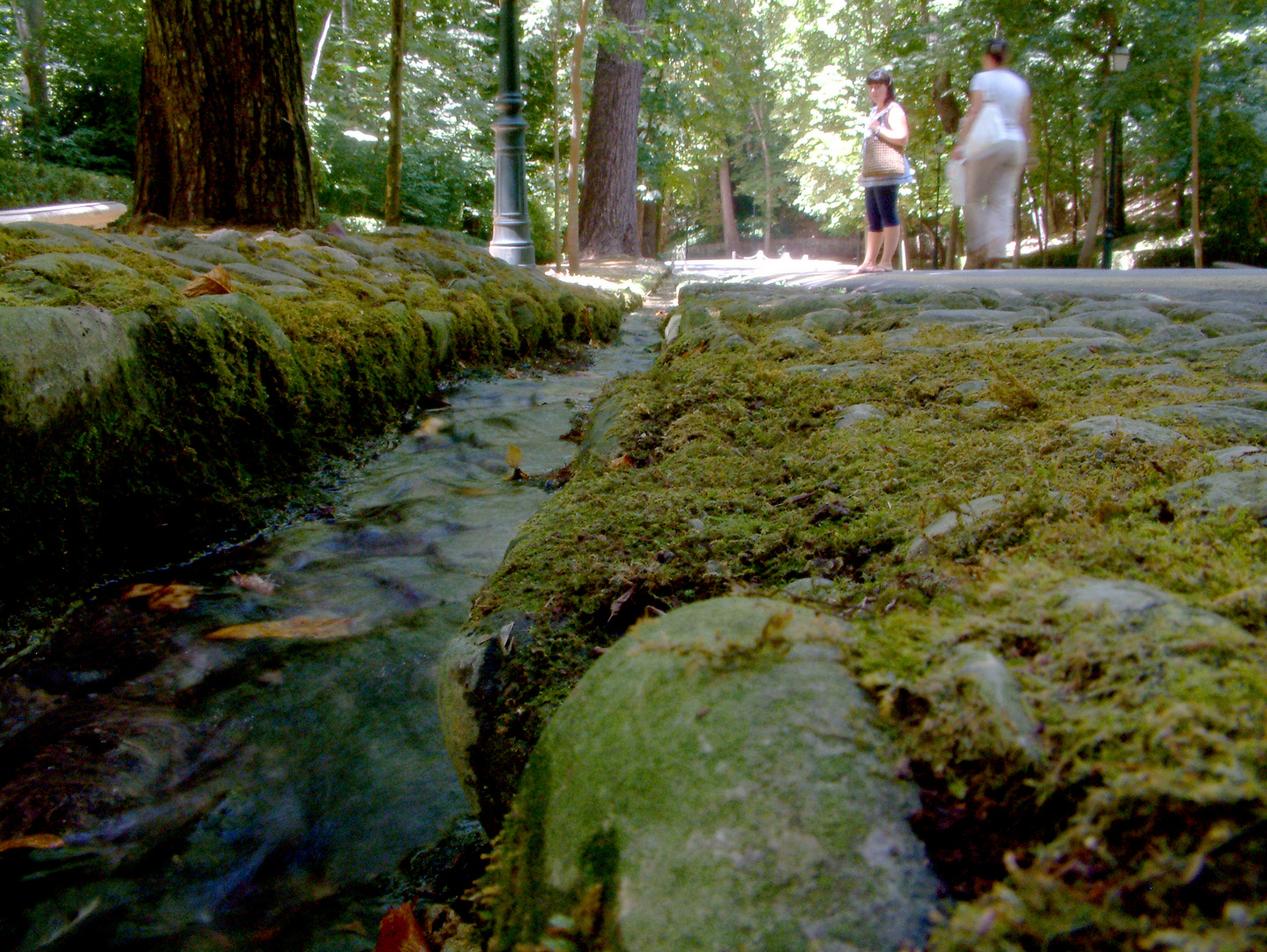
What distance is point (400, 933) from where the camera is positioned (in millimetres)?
1427

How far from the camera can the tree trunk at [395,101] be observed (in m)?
8.44

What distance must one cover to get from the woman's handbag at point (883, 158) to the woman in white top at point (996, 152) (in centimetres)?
74

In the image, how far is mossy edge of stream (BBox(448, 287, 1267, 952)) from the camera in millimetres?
718

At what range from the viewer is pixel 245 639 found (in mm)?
2463

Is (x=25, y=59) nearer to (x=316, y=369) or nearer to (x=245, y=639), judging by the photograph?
(x=316, y=369)

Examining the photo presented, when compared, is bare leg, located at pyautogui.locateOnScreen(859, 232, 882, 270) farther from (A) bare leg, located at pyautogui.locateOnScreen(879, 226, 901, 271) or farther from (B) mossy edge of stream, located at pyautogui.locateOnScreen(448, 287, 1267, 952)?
(B) mossy edge of stream, located at pyautogui.locateOnScreen(448, 287, 1267, 952)

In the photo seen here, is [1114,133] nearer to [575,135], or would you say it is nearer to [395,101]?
[575,135]

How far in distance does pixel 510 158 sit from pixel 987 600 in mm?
9355

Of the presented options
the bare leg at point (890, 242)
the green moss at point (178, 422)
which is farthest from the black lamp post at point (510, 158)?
the green moss at point (178, 422)

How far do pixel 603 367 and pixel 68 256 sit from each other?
395 centimetres

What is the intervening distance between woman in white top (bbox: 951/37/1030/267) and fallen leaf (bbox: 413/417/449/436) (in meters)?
5.87

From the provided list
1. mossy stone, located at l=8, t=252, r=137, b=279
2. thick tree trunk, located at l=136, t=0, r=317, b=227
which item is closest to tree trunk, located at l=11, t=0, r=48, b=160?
thick tree trunk, located at l=136, t=0, r=317, b=227

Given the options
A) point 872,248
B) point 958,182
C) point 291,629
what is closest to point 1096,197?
point 872,248

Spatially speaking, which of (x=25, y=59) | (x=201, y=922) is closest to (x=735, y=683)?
(x=201, y=922)
